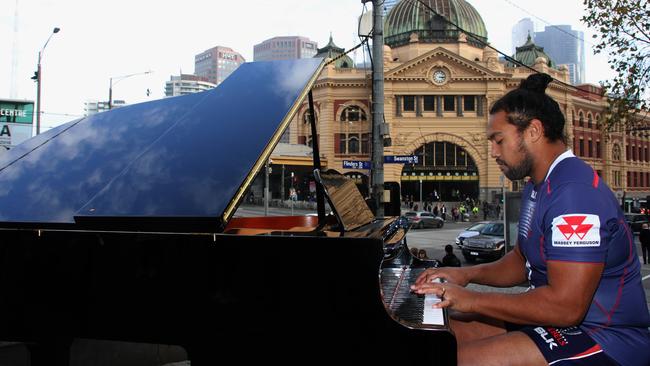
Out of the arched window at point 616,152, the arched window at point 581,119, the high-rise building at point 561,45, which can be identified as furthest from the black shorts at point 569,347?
the arched window at point 616,152

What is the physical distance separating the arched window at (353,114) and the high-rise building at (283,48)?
7013cm

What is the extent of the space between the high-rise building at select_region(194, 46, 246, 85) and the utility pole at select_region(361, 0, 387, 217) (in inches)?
4878

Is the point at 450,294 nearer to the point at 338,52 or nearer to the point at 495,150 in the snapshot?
the point at 495,150

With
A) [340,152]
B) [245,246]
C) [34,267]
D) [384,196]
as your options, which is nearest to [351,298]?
[245,246]

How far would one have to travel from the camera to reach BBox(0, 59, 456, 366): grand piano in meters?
2.24

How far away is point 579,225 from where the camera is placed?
1804mm

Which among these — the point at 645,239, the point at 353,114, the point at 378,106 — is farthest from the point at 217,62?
the point at 378,106

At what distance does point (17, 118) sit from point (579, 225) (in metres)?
19.5

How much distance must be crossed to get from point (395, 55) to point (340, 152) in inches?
545

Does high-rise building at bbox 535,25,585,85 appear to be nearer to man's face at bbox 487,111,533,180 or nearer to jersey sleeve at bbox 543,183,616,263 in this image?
man's face at bbox 487,111,533,180

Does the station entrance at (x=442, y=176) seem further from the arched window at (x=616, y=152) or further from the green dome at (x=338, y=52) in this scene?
the arched window at (x=616, y=152)

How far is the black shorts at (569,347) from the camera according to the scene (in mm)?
1889

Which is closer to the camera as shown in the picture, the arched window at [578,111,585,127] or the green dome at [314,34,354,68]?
the green dome at [314,34,354,68]

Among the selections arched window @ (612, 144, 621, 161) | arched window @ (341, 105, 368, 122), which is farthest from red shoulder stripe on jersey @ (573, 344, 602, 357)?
arched window @ (612, 144, 621, 161)
